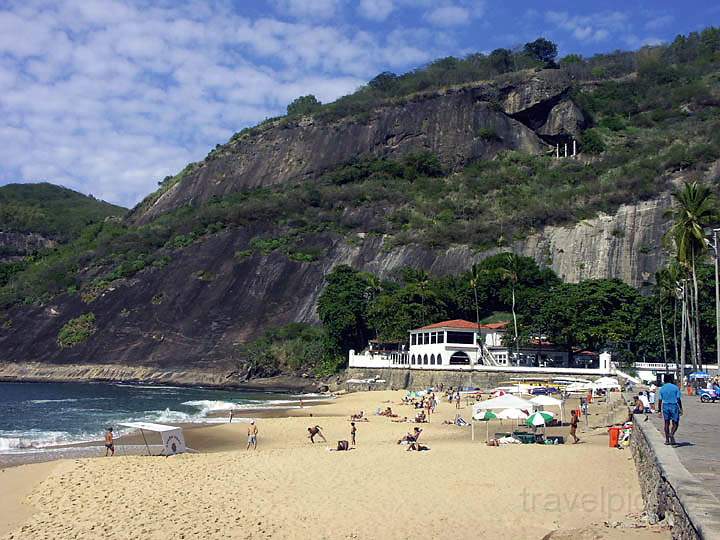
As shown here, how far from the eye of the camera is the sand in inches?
573

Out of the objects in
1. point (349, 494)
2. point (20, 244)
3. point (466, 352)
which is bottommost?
point (349, 494)

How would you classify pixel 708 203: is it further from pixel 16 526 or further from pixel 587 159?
pixel 587 159

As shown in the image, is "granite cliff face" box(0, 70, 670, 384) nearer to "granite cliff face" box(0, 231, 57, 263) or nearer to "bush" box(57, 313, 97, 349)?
"bush" box(57, 313, 97, 349)

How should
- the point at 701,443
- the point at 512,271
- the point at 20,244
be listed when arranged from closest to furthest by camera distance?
the point at 701,443, the point at 512,271, the point at 20,244

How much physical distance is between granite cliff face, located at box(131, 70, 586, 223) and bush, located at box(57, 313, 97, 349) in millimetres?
43037

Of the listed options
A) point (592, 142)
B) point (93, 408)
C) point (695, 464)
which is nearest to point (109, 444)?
point (695, 464)

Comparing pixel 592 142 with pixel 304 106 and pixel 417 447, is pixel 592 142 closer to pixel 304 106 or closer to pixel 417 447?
pixel 304 106

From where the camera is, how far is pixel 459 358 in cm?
6425

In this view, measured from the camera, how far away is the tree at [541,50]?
15125 cm

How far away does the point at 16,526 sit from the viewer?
16141 millimetres

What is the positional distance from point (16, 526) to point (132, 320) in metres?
81.6

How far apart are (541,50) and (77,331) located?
364ft

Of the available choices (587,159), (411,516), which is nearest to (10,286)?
(587,159)

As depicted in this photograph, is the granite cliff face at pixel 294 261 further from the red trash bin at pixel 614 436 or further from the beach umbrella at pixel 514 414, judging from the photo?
the red trash bin at pixel 614 436
